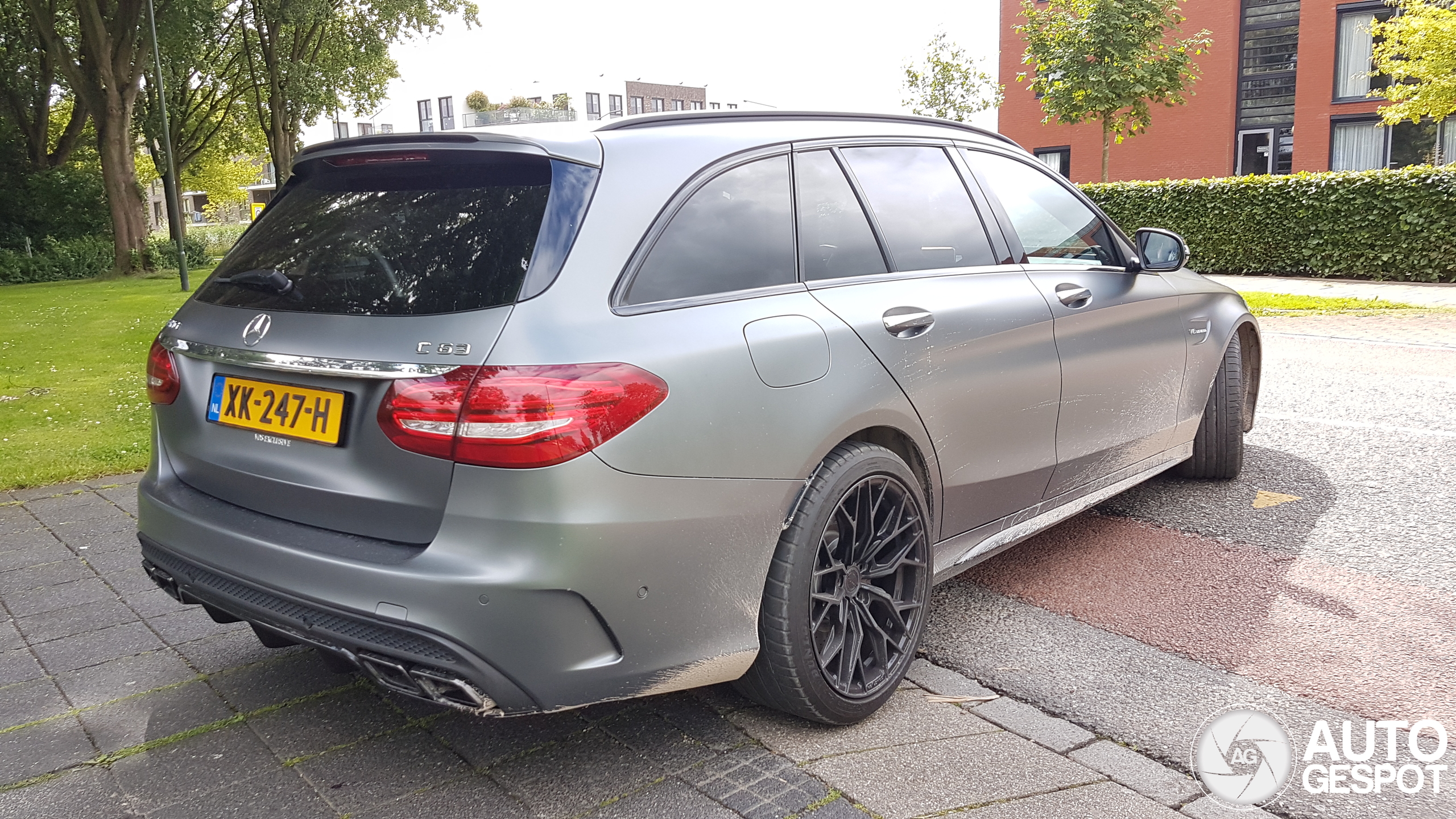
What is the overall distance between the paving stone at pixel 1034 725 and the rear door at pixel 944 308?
1.85 feet

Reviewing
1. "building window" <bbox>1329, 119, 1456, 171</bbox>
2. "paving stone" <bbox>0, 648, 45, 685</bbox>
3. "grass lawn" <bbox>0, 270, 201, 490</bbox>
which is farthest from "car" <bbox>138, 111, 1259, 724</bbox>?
"building window" <bbox>1329, 119, 1456, 171</bbox>

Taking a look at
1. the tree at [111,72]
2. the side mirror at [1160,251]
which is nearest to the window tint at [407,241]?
the side mirror at [1160,251]

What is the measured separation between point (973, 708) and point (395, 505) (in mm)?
1695

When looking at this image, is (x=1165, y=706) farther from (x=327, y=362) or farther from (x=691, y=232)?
(x=327, y=362)

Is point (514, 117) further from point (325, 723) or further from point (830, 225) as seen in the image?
point (325, 723)

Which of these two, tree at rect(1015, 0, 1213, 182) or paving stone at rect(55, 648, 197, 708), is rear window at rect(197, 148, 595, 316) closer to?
paving stone at rect(55, 648, 197, 708)

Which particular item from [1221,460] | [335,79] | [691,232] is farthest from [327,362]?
[335,79]

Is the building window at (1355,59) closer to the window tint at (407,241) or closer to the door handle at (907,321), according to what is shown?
the door handle at (907,321)

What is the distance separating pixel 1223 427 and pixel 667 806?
3605 millimetres

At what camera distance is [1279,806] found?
8.57ft

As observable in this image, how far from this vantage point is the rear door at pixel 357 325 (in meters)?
2.48

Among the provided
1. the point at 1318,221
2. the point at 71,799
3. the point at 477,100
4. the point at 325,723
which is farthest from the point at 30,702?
the point at 477,100

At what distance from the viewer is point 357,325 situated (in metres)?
2.58

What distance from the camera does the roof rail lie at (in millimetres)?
2879
